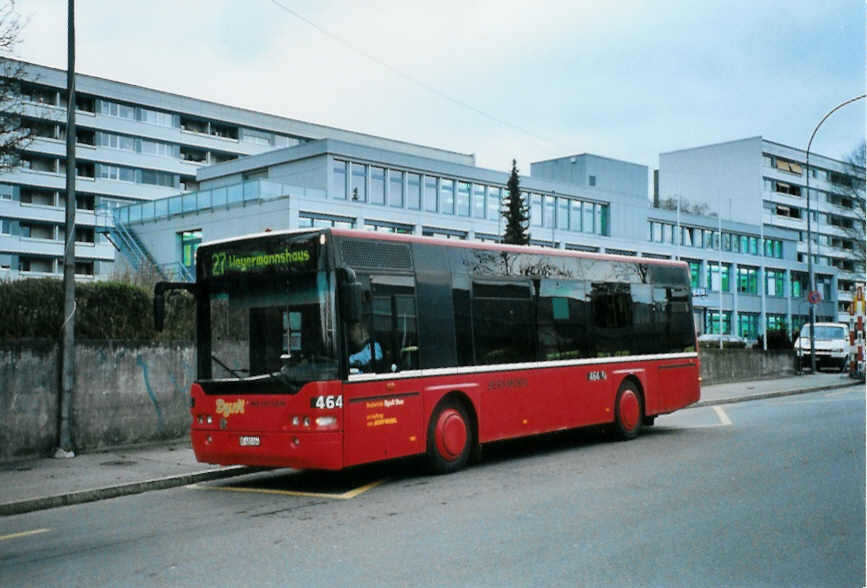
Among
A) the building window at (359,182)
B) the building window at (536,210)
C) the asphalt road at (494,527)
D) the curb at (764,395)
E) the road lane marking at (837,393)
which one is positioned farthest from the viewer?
the building window at (536,210)

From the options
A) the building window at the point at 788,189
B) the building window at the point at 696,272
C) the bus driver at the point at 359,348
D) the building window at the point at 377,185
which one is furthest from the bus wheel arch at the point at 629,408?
the building window at the point at 788,189

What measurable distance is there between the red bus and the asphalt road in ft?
2.05

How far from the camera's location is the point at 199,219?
49.5 m

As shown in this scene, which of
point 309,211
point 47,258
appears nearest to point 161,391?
point 309,211

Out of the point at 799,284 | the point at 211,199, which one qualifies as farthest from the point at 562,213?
the point at 799,284

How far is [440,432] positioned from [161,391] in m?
6.00

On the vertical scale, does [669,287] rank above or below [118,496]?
above

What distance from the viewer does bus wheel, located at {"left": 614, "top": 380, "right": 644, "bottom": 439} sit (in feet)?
51.5

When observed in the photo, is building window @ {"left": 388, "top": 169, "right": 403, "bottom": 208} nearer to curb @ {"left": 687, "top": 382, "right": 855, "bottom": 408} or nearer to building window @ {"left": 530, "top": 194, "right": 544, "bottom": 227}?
building window @ {"left": 530, "top": 194, "right": 544, "bottom": 227}

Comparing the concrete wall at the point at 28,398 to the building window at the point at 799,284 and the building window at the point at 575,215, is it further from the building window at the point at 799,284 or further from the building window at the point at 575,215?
the building window at the point at 799,284

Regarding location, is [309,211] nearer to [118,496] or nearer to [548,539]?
[118,496]

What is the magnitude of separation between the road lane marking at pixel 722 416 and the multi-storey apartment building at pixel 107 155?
2022 inches

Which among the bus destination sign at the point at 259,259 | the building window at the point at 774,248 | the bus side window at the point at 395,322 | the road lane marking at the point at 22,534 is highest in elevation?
the building window at the point at 774,248

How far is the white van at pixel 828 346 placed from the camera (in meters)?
39.3
